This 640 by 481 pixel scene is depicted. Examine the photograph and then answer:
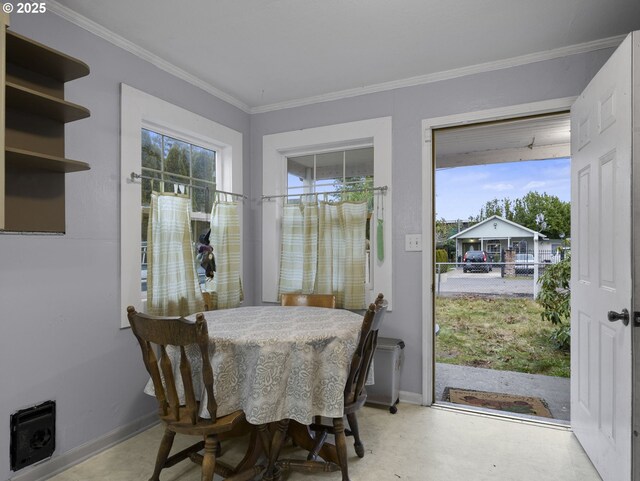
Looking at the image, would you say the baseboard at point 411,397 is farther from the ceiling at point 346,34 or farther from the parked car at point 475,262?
the parked car at point 475,262

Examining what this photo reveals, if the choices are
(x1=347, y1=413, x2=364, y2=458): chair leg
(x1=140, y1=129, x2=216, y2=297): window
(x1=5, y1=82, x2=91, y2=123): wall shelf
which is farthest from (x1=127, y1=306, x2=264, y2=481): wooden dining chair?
(x1=140, y1=129, x2=216, y2=297): window

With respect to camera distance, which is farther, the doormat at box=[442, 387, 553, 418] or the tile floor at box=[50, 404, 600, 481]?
the doormat at box=[442, 387, 553, 418]

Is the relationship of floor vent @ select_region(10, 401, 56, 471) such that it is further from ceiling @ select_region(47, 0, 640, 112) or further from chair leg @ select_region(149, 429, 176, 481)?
ceiling @ select_region(47, 0, 640, 112)

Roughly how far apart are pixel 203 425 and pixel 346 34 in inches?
85.7

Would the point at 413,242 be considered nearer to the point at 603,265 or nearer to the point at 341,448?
the point at 603,265

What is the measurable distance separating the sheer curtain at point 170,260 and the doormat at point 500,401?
2.25 meters

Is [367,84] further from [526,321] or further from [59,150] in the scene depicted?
[526,321]

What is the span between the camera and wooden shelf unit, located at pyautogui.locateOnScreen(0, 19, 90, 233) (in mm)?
1611

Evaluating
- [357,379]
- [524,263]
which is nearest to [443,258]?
[524,263]

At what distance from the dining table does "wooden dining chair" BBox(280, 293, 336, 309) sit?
870mm

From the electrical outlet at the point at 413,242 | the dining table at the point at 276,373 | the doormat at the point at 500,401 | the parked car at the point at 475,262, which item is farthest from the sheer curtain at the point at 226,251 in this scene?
the parked car at the point at 475,262

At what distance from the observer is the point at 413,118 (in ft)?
9.27

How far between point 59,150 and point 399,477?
236 cm

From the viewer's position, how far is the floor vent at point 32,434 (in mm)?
1773
